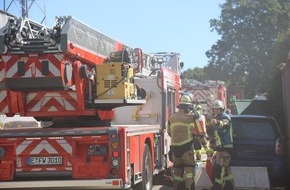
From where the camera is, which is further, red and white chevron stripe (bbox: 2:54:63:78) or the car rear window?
the car rear window

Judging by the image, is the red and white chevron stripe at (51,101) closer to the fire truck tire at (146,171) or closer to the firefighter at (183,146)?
the fire truck tire at (146,171)

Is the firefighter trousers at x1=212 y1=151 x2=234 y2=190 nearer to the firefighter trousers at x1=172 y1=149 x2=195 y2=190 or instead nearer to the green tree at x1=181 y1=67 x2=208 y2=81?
the firefighter trousers at x1=172 y1=149 x2=195 y2=190

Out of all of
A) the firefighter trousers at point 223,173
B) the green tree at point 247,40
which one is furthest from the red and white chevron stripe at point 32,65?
the green tree at point 247,40

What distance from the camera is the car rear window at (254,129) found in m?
10.1

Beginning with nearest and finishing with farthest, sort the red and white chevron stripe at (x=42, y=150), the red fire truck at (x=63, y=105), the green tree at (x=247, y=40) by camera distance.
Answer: the red fire truck at (x=63, y=105) < the red and white chevron stripe at (x=42, y=150) < the green tree at (x=247, y=40)

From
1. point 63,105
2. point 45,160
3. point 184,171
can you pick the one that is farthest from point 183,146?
point 45,160

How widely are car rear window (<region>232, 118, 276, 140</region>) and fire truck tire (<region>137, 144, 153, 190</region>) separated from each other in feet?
6.16

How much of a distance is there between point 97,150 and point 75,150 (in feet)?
1.08

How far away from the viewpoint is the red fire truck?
7500mm

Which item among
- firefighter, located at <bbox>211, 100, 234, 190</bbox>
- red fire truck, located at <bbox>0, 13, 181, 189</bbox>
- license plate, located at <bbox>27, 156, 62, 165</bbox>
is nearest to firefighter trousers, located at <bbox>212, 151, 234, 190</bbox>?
firefighter, located at <bbox>211, 100, 234, 190</bbox>

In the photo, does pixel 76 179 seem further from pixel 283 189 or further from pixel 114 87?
pixel 283 189

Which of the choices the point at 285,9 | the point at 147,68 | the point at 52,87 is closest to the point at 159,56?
the point at 147,68

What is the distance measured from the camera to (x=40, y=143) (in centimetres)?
769

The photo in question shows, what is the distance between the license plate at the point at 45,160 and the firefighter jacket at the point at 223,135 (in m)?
2.96
